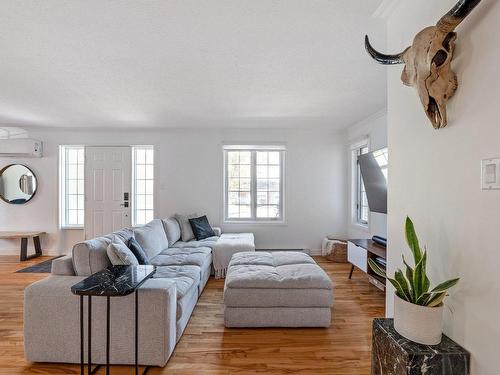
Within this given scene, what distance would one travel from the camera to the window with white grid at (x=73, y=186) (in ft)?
15.8

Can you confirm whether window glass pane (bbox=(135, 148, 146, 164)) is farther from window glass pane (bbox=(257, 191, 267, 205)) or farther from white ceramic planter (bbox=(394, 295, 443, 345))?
white ceramic planter (bbox=(394, 295, 443, 345))

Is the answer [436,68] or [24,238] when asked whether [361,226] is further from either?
[24,238]

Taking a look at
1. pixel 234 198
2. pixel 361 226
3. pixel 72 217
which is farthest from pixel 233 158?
pixel 72 217

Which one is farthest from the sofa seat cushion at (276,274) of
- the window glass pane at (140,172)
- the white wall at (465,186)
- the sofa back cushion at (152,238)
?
the window glass pane at (140,172)

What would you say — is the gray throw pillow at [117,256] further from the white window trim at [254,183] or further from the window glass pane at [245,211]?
the window glass pane at [245,211]

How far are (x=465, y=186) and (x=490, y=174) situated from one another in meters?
0.13

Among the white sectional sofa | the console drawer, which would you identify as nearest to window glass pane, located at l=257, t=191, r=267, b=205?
the console drawer

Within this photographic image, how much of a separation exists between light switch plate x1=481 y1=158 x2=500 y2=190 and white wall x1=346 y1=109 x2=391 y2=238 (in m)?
2.72

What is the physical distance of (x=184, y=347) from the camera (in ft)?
6.56

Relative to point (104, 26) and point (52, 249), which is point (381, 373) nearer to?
point (104, 26)

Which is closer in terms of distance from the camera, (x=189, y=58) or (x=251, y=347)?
(x=251, y=347)

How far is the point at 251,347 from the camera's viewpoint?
201 cm

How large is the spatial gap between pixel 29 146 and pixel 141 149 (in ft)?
6.19

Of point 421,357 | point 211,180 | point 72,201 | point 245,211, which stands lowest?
point 421,357
